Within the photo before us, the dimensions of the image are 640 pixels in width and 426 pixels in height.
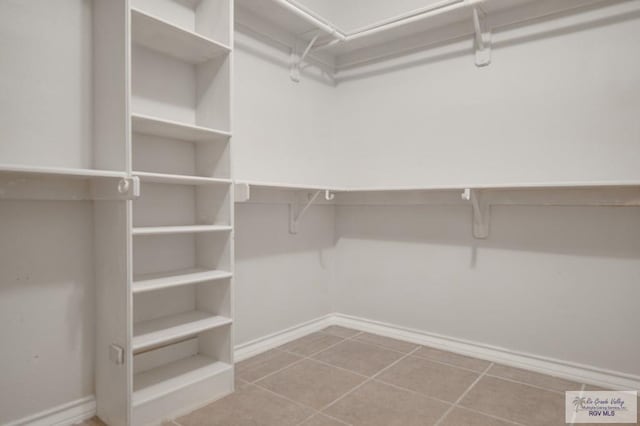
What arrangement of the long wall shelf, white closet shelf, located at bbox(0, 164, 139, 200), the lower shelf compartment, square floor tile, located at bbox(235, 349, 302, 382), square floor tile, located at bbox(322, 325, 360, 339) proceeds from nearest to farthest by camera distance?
white closet shelf, located at bbox(0, 164, 139, 200)
the lower shelf compartment
the long wall shelf
square floor tile, located at bbox(235, 349, 302, 382)
square floor tile, located at bbox(322, 325, 360, 339)

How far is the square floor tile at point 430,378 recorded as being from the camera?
80.9 inches

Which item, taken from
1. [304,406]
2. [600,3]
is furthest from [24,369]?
[600,3]

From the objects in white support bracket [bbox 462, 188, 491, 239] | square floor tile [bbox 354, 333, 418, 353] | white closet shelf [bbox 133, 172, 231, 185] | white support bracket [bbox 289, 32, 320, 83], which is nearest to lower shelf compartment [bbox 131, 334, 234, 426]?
white closet shelf [bbox 133, 172, 231, 185]

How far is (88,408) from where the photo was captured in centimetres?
178

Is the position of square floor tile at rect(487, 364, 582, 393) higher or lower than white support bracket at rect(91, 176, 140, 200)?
lower

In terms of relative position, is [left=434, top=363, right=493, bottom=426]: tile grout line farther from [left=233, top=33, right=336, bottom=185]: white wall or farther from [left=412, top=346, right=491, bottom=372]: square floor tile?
Answer: [left=233, top=33, right=336, bottom=185]: white wall

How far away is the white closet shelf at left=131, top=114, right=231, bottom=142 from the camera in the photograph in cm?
170

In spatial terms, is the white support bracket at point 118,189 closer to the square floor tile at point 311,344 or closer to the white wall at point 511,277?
the square floor tile at point 311,344

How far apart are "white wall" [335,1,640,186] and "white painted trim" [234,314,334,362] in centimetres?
115

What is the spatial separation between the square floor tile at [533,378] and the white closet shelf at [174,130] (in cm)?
206

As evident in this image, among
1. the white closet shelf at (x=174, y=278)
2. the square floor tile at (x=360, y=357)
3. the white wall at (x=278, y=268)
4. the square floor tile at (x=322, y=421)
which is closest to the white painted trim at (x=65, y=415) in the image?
the white closet shelf at (x=174, y=278)

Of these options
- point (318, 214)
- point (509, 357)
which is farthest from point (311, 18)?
point (509, 357)

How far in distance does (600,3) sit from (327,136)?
1.89 metres

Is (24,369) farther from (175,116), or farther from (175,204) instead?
(175,116)
